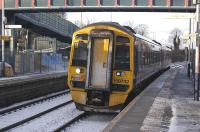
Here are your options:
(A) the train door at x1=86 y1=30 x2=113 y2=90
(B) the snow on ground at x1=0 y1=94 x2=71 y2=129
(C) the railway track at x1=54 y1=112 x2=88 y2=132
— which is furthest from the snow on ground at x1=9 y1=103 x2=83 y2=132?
(A) the train door at x1=86 y1=30 x2=113 y2=90

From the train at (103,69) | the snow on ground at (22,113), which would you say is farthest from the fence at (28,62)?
the train at (103,69)

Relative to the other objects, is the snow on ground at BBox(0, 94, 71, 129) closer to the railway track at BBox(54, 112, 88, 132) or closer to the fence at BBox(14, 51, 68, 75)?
the railway track at BBox(54, 112, 88, 132)

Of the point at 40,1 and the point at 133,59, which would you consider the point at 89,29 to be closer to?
the point at 133,59

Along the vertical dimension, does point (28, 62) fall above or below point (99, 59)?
below

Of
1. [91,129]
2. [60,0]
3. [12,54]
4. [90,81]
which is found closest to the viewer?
[91,129]

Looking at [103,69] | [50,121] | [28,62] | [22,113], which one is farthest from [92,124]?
[28,62]

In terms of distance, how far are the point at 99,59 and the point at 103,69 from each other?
1.22 ft

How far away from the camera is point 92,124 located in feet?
51.9

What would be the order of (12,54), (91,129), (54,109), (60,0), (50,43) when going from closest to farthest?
(91,129) < (54,109) < (12,54) < (60,0) < (50,43)

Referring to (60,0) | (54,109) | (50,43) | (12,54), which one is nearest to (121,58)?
(54,109)

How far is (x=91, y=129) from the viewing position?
584 inches

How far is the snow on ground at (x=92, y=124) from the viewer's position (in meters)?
14.7

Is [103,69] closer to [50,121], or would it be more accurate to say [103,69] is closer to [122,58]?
[122,58]

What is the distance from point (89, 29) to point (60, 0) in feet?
139
